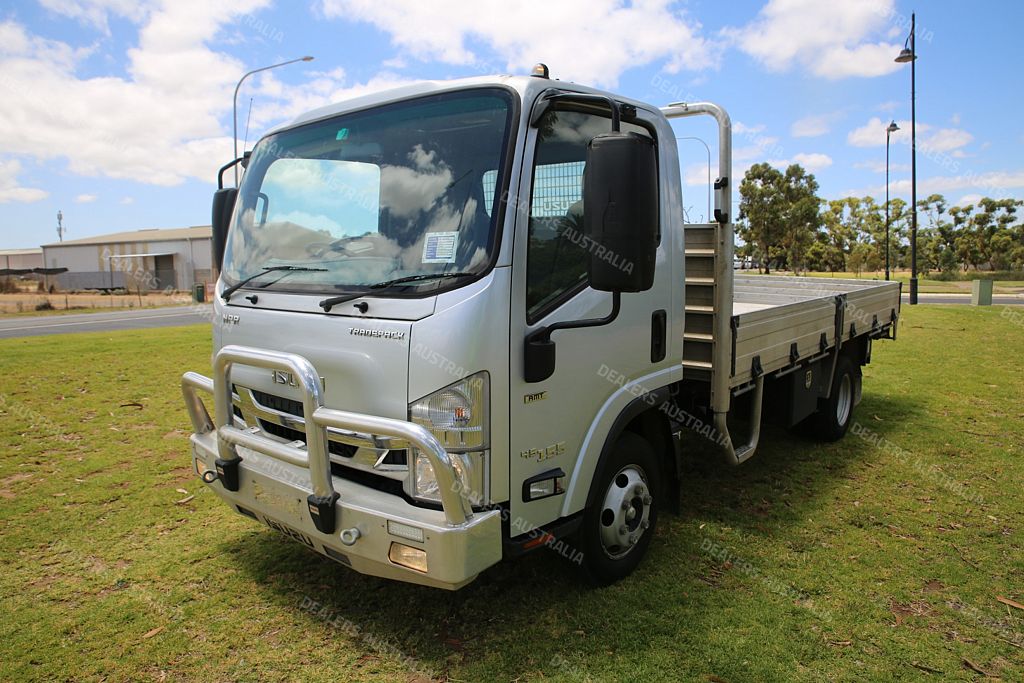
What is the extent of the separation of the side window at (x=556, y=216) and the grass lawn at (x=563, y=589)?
59.1 inches

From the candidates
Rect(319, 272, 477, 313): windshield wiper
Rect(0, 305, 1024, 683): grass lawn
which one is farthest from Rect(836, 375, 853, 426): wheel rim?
Rect(319, 272, 477, 313): windshield wiper

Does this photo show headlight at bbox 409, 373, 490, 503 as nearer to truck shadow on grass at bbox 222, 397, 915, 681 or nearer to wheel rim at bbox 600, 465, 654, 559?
truck shadow on grass at bbox 222, 397, 915, 681

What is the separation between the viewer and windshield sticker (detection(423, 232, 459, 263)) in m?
2.78

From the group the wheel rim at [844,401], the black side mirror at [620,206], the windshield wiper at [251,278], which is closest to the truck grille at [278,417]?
the windshield wiper at [251,278]

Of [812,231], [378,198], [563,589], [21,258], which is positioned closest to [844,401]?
[563,589]

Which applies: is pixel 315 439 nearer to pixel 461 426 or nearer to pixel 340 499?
pixel 340 499

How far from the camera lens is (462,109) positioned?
9.72 feet

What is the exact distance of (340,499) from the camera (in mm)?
2779

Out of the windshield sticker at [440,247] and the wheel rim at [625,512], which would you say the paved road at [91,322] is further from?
the windshield sticker at [440,247]

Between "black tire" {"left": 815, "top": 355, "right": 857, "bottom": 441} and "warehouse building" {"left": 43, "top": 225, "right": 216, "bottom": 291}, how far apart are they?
3914 cm

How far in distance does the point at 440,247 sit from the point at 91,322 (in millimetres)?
19567

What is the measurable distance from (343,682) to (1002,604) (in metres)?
3.32

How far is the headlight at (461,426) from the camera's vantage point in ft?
8.73

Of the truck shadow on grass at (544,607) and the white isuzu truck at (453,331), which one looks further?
the truck shadow on grass at (544,607)
